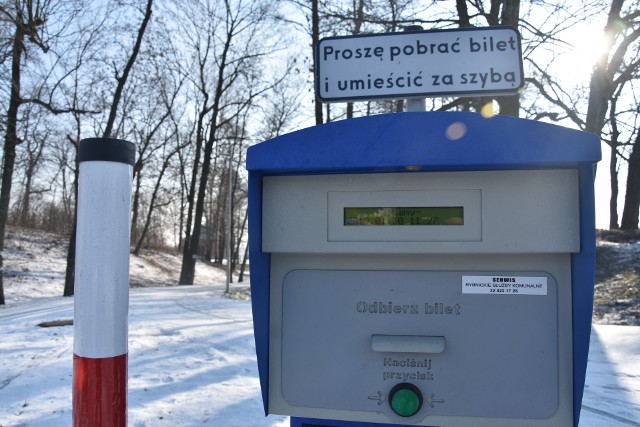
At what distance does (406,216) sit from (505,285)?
385mm

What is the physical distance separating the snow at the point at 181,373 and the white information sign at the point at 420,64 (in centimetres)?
232

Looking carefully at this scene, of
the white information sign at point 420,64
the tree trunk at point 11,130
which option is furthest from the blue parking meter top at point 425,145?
the tree trunk at point 11,130

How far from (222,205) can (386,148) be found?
34.5 m

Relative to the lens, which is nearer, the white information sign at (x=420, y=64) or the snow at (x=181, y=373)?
the white information sign at (x=420, y=64)

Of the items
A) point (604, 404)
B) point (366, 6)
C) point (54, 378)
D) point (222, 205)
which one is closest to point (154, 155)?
point (222, 205)

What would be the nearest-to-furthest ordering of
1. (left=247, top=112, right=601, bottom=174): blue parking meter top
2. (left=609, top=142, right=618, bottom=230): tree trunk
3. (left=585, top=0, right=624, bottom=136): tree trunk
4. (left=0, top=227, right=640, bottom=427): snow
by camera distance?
(left=247, top=112, right=601, bottom=174): blue parking meter top, (left=0, top=227, right=640, bottom=427): snow, (left=585, top=0, right=624, bottom=136): tree trunk, (left=609, top=142, right=618, bottom=230): tree trunk

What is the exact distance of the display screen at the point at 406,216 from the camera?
1.65 metres

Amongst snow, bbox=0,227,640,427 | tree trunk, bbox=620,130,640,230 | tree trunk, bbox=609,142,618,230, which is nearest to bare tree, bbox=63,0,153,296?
snow, bbox=0,227,640,427

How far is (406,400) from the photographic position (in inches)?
66.1

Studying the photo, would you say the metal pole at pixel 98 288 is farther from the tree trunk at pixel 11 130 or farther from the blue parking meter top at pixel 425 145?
the tree trunk at pixel 11 130

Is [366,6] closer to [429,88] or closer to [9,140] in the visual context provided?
[429,88]

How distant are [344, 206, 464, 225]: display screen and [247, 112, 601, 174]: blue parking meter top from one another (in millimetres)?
134

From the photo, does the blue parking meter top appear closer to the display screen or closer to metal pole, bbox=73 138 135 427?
the display screen

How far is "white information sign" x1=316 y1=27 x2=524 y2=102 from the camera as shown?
2.04m
